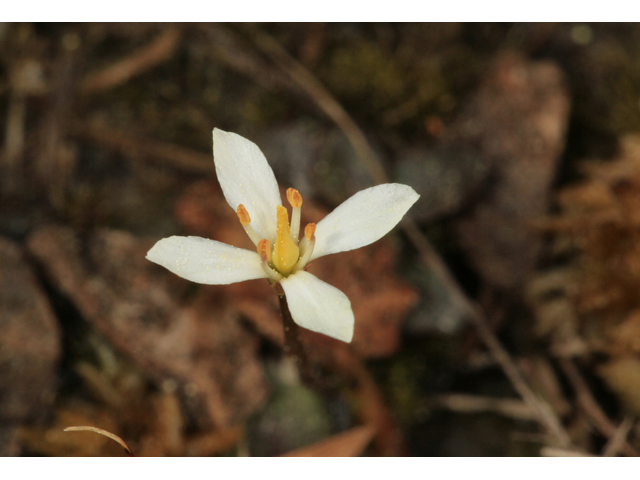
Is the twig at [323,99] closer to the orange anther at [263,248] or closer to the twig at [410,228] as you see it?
the twig at [410,228]

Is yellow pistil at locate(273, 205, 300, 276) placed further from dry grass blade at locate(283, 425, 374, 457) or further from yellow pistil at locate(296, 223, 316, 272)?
dry grass blade at locate(283, 425, 374, 457)

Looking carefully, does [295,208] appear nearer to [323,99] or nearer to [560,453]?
[323,99]

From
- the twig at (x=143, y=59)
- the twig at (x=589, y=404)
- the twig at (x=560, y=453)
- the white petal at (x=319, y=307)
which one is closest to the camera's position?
the white petal at (x=319, y=307)

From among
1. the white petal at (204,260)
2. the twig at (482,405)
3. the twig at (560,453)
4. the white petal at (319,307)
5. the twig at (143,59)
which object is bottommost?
the twig at (560,453)

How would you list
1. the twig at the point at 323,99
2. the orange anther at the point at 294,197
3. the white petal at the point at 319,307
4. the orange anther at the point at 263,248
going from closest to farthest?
the white petal at the point at 319,307, the orange anther at the point at 263,248, the orange anther at the point at 294,197, the twig at the point at 323,99

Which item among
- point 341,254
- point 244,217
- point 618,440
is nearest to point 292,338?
point 244,217

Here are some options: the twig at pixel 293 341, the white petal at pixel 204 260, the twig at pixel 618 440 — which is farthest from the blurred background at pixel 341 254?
the white petal at pixel 204 260

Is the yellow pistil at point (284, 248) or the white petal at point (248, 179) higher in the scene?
the white petal at point (248, 179)
